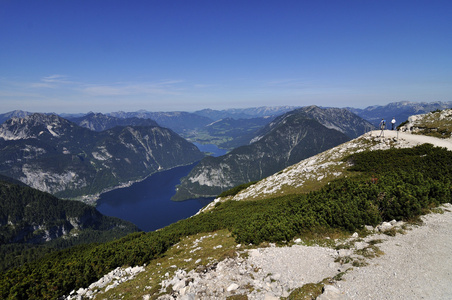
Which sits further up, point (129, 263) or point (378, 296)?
point (378, 296)

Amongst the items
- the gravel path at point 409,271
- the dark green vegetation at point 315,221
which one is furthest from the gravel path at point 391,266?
the dark green vegetation at point 315,221

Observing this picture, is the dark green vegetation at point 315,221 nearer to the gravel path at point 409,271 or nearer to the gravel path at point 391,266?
the gravel path at point 391,266

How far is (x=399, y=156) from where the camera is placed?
128ft

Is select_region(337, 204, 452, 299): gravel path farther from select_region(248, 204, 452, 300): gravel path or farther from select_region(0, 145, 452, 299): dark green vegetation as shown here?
select_region(0, 145, 452, 299): dark green vegetation

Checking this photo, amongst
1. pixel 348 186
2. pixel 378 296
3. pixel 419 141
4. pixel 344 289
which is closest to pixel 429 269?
pixel 378 296

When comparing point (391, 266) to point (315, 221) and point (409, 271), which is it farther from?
point (315, 221)

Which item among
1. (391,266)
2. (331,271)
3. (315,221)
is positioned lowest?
(331,271)

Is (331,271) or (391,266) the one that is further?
(331,271)

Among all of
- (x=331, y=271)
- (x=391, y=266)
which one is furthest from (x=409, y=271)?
(x=331, y=271)

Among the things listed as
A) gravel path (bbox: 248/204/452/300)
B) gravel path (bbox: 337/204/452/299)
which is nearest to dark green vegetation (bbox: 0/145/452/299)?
gravel path (bbox: 248/204/452/300)

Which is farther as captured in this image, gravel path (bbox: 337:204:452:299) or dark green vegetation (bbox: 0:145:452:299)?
dark green vegetation (bbox: 0:145:452:299)

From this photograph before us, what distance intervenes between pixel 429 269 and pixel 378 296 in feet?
15.4

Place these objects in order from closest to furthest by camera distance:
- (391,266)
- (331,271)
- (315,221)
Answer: (391,266), (331,271), (315,221)

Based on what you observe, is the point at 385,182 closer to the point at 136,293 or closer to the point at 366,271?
the point at 366,271
